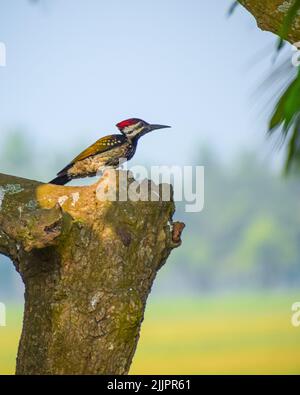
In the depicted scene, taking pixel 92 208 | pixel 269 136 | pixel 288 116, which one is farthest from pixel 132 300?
pixel 288 116

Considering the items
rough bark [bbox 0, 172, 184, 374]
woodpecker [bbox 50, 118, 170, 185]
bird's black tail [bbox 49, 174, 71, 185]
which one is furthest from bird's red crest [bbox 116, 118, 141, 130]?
rough bark [bbox 0, 172, 184, 374]

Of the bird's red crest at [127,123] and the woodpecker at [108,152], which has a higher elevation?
the bird's red crest at [127,123]

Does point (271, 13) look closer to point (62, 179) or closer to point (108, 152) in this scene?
point (108, 152)

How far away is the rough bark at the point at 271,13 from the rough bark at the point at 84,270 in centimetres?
78

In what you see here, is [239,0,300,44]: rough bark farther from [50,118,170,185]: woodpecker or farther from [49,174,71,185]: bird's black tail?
[49,174,71,185]: bird's black tail

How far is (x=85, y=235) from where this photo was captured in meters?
2.92

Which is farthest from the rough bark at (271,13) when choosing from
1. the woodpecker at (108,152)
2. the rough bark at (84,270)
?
the woodpecker at (108,152)

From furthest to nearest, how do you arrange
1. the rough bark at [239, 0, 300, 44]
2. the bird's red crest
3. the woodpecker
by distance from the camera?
the bird's red crest
the woodpecker
the rough bark at [239, 0, 300, 44]

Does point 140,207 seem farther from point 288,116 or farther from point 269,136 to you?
point 288,116

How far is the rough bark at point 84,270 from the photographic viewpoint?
2.87m

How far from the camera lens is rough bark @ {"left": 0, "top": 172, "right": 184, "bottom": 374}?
2869 millimetres

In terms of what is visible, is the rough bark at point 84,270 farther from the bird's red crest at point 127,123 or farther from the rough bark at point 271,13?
the bird's red crest at point 127,123

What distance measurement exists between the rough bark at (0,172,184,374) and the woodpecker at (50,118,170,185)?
2.80 ft
